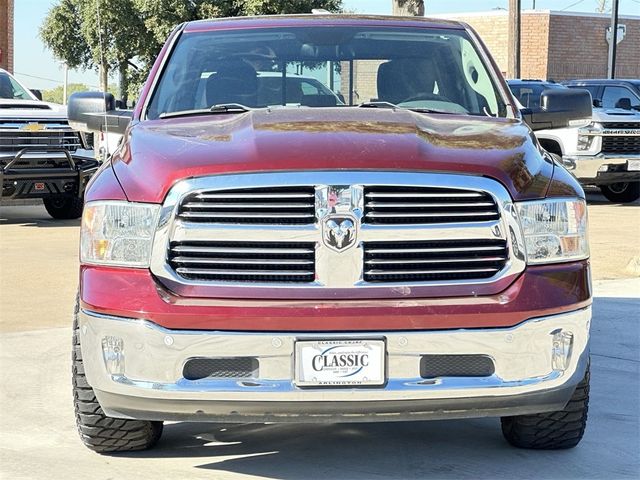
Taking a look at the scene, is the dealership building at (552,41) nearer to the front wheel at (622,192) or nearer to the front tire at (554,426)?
the front wheel at (622,192)

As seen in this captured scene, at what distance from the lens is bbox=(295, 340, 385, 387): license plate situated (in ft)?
13.9

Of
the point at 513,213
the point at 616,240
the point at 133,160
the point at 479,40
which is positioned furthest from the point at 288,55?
the point at 616,240

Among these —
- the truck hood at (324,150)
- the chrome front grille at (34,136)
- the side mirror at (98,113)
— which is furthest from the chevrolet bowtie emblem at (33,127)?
the truck hood at (324,150)

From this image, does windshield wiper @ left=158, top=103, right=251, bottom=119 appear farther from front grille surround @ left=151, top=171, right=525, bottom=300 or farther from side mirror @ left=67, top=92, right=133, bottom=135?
front grille surround @ left=151, top=171, right=525, bottom=300

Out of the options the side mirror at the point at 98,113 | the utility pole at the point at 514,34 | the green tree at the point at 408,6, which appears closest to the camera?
the side mirror at the point at 98,113

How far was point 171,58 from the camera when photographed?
239 inches

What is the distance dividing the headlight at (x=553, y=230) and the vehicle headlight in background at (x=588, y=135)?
1357 centimetres

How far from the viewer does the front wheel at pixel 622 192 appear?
19047mm

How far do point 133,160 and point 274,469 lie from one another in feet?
4.35

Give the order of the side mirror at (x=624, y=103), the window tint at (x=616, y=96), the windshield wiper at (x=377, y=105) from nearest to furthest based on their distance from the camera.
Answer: the windshield wiper at (x=377, y=105)
the side mirror at (x=624, y=103)
the window tint at (x=616, y=96)

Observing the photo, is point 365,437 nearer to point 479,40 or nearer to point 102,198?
point 102,198

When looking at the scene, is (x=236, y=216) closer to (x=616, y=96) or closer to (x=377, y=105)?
(x=377, y=105)

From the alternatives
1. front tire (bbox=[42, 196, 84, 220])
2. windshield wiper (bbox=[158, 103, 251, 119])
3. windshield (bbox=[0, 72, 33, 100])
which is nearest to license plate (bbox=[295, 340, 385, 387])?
windshield wiper (bbox=[158, 103, 251, 119])

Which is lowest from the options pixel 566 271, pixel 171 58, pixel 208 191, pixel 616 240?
pixel 616 240
